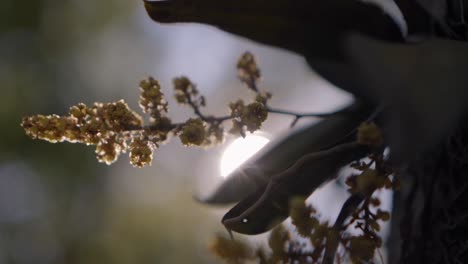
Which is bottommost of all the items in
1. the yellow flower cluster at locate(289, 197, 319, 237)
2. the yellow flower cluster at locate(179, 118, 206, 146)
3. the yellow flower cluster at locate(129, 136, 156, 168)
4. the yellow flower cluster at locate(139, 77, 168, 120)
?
the yellow flower cluster at locate(289, 197, 319, 237)

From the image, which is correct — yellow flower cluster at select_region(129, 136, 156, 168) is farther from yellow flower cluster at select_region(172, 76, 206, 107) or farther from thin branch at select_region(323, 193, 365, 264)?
thin branch at select_region(323, 193, 365, 264)

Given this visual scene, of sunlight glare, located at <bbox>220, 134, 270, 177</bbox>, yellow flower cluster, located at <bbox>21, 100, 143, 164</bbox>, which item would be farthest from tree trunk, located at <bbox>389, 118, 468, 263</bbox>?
yellow flower cluster, located at <bbox>21, 100, 143, 164</bbox>

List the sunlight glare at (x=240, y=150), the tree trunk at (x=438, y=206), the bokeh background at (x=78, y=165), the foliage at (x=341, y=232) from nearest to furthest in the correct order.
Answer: the foliage at (x=341, y=232), the tree trunk at (x=438, y=206), the sunlight glare at (x=240, y=150), the bokeh background at (x=78, y=165)

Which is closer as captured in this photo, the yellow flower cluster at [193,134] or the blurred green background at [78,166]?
the yellow flower cluster at [193,134]

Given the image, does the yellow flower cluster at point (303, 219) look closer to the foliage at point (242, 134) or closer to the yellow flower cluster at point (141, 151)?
the foliage at point (242, 134)

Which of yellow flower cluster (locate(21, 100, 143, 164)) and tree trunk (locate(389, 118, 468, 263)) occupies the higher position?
yellow flower cluster (locate(21, 100, 143, 164))

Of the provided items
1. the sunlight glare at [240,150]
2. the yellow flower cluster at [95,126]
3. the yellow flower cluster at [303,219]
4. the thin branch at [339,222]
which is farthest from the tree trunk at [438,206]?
the yellow flower cluster at [95,126]

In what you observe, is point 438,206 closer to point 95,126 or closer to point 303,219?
point 303,219

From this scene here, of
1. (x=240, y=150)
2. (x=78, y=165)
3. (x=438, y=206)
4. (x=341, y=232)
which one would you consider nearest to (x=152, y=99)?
(x=240, y=150)

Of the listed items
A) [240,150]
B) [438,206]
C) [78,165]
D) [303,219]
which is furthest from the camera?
[78,165]
